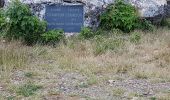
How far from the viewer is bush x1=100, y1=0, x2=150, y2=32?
378 inches

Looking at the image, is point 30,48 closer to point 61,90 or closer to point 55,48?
point 55,48

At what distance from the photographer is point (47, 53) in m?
8.41

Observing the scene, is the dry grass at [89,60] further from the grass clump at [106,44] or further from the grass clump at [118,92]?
the grass clump at [118,92]

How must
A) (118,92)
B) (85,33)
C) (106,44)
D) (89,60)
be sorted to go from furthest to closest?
(85,33) < (106,44) < (89,60) < (118,92)

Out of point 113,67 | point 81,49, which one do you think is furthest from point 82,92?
point 81,49

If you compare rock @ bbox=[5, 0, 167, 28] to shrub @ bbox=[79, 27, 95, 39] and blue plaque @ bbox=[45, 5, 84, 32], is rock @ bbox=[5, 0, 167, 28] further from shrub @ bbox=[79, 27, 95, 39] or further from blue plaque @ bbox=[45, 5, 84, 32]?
shrub @ bbox=[79, 27, 95, 39]

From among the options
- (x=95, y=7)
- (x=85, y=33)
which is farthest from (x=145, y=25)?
(x=85, y=33)

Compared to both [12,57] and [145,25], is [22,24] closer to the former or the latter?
[12,57]

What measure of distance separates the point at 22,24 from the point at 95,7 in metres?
1.70

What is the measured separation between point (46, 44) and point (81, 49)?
912mm

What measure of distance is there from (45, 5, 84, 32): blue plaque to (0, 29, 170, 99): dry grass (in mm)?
669

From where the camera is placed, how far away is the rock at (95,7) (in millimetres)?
9562

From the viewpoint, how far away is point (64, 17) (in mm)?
9539

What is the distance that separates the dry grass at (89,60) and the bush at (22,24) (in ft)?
1.21
